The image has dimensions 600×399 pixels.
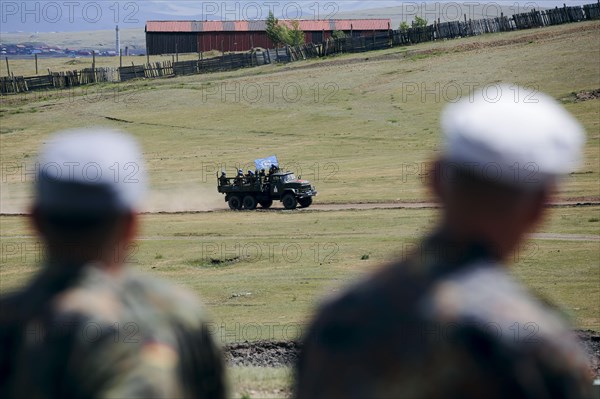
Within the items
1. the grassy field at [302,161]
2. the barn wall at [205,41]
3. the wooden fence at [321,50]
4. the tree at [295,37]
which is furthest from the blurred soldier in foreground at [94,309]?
the barn wall at [205,41]

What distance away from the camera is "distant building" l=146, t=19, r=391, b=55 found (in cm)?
12188

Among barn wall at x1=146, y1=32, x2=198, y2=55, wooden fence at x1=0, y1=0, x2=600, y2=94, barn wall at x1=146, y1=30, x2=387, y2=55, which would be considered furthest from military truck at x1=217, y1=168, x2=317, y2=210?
barn wall at x1=146, y1=32, x2=198, y2=55

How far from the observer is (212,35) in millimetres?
122312

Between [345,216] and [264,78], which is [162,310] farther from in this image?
[264,78]

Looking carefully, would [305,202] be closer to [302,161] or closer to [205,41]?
[302,161]

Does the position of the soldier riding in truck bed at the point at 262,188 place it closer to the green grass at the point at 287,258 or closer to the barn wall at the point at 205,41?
the green grass at the point at 287,258

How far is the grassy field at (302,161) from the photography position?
2175 centimetres

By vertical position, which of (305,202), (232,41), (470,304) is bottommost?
(305,202)

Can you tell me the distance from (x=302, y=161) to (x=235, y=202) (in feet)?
37.7

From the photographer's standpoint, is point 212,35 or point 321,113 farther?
point 212,35

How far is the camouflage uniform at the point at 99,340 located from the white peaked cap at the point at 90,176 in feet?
0.75

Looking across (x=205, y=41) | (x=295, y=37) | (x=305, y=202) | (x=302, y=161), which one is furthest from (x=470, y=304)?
(x=205, y=41)

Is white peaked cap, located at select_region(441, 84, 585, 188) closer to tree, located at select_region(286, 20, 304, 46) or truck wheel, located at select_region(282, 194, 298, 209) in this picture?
truck wheel, located at select_region(282, 194, 298, 209)

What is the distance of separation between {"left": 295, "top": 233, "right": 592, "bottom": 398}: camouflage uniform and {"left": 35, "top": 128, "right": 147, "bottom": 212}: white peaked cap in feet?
2.55
